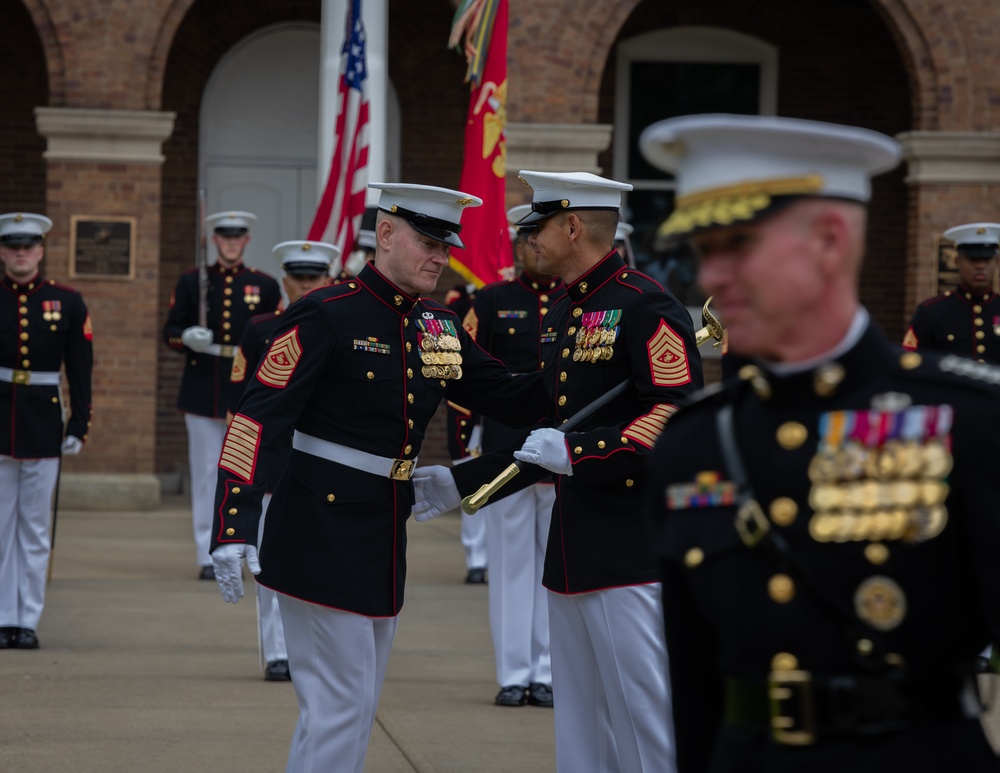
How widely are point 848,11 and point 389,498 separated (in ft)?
40.2

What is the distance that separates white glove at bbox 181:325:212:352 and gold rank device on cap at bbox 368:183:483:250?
597cm

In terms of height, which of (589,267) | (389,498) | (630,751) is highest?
(589,267)

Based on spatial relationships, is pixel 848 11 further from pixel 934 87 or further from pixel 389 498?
pixel 389 498

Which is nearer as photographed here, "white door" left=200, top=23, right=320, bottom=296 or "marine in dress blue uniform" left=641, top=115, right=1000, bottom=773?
"marine in dress blue uniform" left=641, top=115, right=1000, bottom=773

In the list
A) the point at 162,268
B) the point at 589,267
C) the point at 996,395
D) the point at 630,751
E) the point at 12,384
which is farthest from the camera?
the point at 162,268

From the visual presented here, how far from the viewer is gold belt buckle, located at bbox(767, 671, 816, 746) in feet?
6.94

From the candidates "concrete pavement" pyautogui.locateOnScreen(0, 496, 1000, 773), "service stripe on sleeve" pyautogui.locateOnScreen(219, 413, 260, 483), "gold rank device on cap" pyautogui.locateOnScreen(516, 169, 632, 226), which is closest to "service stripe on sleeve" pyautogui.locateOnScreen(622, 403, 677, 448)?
"gold rank device on cap" pyautogui.locateOnScreen(516, 169, 632, 226)

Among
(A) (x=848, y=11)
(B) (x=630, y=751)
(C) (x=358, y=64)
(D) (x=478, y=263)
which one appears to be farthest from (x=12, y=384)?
(A) (x=848, y=11)

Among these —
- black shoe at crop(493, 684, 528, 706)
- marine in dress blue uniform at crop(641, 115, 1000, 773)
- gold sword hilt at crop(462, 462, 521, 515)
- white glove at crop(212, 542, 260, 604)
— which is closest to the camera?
marine in dress blue uniform at crop(641, 115, 1000, 773)

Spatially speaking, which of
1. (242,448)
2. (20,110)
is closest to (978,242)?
(242,448)

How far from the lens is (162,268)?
14703 millimetres

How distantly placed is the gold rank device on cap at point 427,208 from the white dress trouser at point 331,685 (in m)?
1.10

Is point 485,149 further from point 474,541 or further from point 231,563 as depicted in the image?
point 231,563

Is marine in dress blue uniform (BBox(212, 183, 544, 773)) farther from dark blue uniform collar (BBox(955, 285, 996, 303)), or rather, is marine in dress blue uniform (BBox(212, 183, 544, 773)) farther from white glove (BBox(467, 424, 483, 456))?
dark blue uniform collar (BBox(955, 285, 996, 303))
